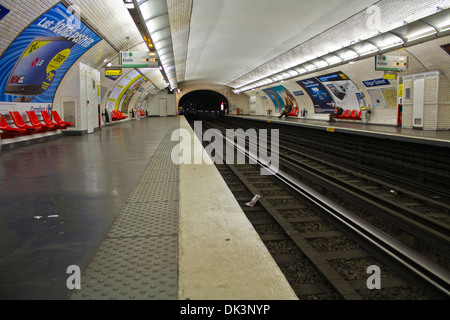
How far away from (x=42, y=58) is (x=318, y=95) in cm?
2028

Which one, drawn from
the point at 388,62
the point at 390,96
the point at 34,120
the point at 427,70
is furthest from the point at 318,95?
the point at 34,120

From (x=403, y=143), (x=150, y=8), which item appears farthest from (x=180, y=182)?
(x=403, y=143)

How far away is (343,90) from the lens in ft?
74.3

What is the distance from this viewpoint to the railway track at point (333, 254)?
288 cm

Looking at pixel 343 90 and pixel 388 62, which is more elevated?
pixel 388 62

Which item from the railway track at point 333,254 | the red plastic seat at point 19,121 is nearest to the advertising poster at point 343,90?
the red plastic seat at point 19,121

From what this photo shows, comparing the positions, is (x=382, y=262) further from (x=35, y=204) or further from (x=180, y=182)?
(x=35, y=204)

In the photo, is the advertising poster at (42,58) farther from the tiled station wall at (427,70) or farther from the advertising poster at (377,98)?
the advertising poster at (377,98)

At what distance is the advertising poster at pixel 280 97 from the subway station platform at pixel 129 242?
28035 mm

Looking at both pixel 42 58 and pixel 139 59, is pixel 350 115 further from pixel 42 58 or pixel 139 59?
pixel 42 58

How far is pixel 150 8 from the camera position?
10.6m

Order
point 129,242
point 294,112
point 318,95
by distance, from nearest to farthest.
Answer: point 129,242
point 318,95
point 294,112

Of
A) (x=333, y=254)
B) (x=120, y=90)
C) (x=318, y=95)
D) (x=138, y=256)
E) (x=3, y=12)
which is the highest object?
(x=3, y=12)
